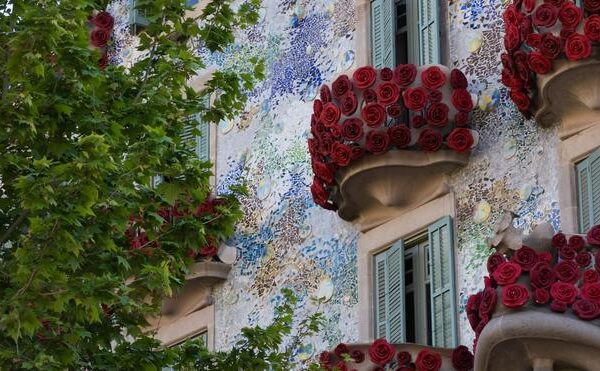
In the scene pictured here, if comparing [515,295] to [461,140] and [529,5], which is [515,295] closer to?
[461,140]

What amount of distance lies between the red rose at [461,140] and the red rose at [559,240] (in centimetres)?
234

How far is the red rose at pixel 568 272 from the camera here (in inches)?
773

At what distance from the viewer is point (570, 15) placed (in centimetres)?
2086

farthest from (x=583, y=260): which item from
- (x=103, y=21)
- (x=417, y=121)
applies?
(x=103, y=21)

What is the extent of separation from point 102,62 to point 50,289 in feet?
27.6

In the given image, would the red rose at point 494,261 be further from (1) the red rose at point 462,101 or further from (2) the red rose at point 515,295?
(1) the red rose at point 462,101

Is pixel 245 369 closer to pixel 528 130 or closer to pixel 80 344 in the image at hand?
pixel 80 344

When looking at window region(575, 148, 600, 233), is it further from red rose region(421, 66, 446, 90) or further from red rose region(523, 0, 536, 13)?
red rose region(421, 66, 446, 90)

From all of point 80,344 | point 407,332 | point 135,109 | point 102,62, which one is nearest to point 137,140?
point 135,109

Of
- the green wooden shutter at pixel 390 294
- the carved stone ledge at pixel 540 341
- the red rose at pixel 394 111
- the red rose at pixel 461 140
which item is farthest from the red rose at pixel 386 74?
the carved stone ledge at pixel 540 341

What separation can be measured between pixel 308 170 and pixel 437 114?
2.25 metres

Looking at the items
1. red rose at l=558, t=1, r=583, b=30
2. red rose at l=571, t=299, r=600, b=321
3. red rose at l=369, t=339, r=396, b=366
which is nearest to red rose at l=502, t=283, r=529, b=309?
red rose at l=571, t=299, r=600, b=321

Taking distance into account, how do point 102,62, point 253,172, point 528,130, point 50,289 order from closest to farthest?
point 50,289
point 528,130
point 253,172
point 102,62

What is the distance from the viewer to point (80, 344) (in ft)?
63.6
